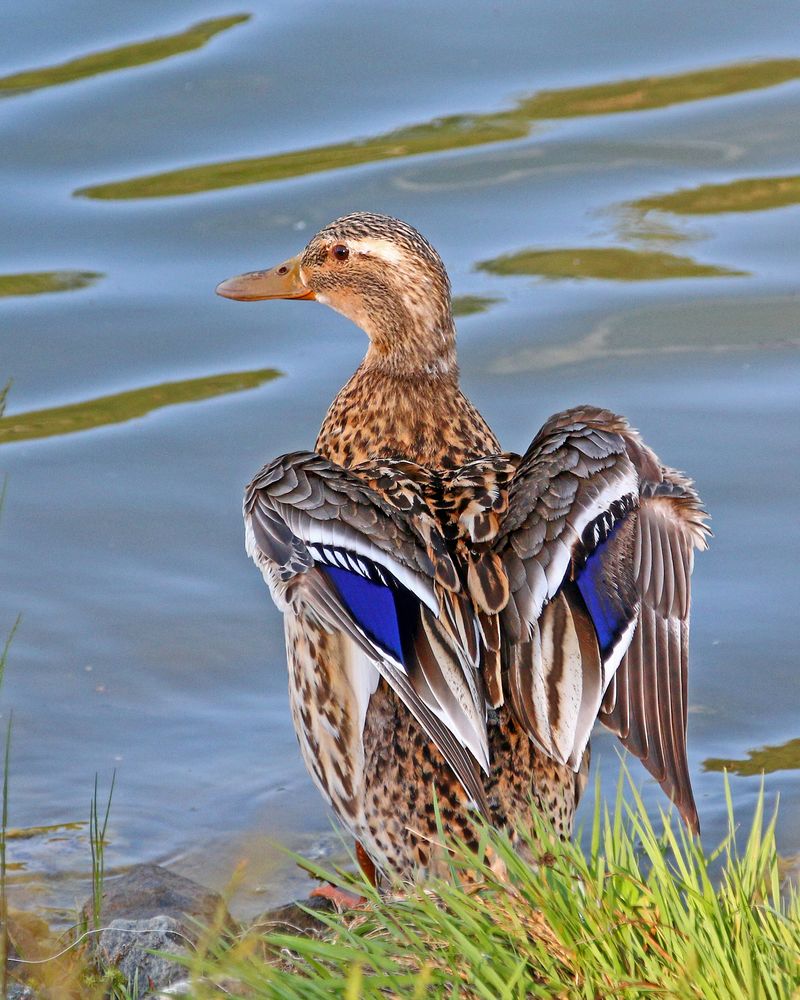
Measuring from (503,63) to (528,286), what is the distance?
2606 millimetres

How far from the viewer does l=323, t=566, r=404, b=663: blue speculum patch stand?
12.3ft

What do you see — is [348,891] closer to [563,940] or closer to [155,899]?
[155,899]

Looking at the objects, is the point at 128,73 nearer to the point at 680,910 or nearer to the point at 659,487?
the point at 659,487

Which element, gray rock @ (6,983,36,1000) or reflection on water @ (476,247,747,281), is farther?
reflection on water @ (476,247,747,281)

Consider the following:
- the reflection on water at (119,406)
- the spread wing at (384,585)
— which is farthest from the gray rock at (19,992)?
the reflection on water at (119,406)

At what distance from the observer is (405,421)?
16.6 feet

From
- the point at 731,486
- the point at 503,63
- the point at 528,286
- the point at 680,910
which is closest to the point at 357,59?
the point at 503,63

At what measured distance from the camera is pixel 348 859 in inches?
199

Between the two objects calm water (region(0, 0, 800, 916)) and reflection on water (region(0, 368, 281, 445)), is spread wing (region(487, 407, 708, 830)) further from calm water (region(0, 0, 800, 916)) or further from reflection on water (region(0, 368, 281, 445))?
reflection on water (region(0, 368, 281, 445))

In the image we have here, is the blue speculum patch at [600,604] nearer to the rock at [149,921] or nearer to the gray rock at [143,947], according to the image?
the rock at [149,921]

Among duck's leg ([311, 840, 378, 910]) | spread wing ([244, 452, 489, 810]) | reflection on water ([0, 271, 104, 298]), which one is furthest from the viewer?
reflection on water ([0, 271, 104, 298])

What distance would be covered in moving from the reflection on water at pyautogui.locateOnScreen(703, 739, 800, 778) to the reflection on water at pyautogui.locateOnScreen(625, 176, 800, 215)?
4.85 m

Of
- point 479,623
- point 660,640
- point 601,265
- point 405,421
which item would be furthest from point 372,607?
point 601,265

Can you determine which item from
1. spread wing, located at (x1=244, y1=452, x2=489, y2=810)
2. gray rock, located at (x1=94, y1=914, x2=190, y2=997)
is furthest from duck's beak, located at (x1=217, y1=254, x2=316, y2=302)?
gray rock, located at (x1=94, y1=914, x2=190, y2=997)
